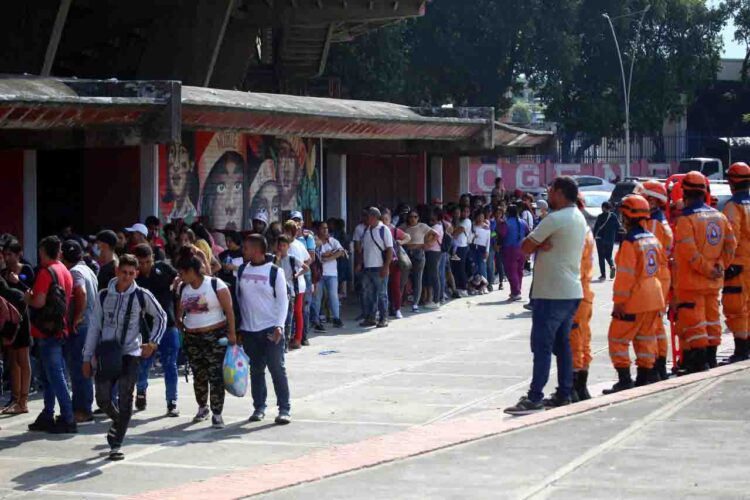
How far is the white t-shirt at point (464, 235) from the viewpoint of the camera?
24.9 m

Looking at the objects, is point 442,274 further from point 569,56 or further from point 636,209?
point 569,56

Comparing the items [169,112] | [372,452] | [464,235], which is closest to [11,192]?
[169,112]

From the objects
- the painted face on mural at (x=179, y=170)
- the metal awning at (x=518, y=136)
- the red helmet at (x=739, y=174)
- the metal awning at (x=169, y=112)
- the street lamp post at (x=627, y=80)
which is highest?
the street lamp post at (x=627, y=80)

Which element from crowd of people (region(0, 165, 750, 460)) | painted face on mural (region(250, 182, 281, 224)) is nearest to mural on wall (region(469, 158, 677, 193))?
painted face on mural (region(250, 182, 281, 224))

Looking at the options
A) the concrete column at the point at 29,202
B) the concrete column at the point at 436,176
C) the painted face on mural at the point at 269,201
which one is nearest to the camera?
the concrete column at the point at 29,202

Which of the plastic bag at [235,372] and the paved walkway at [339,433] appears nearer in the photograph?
the paved walkway at [339,433]

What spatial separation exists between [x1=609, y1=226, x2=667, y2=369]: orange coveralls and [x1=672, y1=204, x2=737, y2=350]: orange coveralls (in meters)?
1.13

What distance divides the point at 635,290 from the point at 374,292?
862cm

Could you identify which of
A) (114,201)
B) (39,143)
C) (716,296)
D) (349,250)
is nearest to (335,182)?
(349,250)

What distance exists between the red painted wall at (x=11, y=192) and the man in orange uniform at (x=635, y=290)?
9054mm

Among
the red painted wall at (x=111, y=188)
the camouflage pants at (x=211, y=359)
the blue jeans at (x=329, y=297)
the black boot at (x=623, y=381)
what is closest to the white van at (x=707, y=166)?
the blue jeans at (x=329, y=297)

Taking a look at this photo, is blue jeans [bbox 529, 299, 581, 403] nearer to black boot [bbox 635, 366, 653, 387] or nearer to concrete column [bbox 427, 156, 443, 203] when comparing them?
black boot [bbox 635, 366, 653, 387]

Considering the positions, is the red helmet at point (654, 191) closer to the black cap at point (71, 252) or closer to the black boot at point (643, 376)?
the black boot at point (643, 376)

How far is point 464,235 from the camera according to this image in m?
24.9
